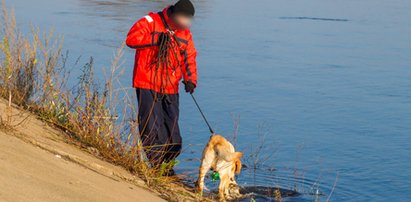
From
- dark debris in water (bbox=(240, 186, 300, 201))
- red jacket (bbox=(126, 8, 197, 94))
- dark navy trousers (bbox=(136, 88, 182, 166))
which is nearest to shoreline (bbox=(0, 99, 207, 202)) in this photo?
dark navy trousers (bbox=(136, 88, 182, 166))

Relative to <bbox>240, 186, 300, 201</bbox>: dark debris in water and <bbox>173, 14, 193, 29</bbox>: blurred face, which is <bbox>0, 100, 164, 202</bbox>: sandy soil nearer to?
<bbox>173, 14, 193, 29</bbox>: blurred face

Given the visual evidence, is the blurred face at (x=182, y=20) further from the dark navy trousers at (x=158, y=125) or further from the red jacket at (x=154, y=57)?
the dark navy trousers at (x=158, y=125)

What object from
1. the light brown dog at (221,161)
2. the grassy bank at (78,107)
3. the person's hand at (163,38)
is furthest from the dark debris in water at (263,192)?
the person's hand at (163,38)

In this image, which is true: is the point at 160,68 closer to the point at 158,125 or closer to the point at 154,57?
the point at 154,57

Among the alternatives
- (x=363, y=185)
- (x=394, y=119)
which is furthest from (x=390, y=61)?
(x=363, y=185)

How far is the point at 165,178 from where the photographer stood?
6055 mm

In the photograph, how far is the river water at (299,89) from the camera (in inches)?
327

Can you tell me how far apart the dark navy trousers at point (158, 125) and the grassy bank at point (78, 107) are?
13cm

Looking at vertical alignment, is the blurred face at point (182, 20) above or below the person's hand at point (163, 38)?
above

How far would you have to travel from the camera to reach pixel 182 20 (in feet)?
21.5

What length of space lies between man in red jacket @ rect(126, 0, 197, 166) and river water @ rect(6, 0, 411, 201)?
0.60 meters

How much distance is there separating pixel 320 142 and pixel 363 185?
5.06ft

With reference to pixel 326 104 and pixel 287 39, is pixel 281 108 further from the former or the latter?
pixel 287 39

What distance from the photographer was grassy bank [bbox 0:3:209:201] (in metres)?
6.23
